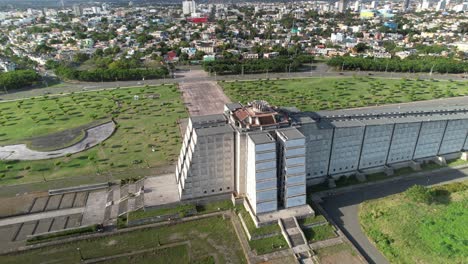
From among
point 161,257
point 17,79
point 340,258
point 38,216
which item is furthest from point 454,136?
point 17,79

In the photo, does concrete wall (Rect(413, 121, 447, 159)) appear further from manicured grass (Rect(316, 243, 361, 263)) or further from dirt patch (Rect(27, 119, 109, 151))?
dirt patch (Rect(27, 119, 109, 151))

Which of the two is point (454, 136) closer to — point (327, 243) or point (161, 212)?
point (327, 243)

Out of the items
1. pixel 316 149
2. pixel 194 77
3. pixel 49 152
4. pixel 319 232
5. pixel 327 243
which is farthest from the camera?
pixel 194 77

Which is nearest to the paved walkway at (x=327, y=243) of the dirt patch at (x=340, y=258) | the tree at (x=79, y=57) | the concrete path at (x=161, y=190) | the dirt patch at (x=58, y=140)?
the dirt patch at (x=340, y=258)

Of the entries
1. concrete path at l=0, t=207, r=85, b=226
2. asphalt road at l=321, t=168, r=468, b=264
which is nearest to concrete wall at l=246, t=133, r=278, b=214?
asphalt road at l=321, t=168, r=468, b=264

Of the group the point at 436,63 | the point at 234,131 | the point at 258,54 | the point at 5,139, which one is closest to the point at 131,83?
the point at 5,139

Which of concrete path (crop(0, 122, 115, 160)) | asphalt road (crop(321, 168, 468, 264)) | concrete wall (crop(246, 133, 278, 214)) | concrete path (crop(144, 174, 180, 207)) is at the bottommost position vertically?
asphalt road (crop(321, 168, 468, 264))
